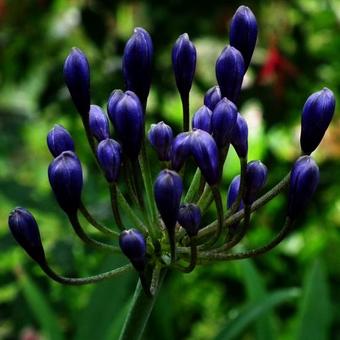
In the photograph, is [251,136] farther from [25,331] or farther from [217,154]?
[217,154]

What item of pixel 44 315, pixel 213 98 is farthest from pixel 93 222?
pixel 44 315

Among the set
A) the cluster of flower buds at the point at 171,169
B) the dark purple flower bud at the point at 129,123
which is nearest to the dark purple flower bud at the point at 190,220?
the cluster of flower buds at the point at 171,169

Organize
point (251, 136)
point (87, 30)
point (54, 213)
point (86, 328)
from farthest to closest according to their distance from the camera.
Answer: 1. point (251, 136)
2. point (87, 30)
3. point (54, 213)
4. point (86, 328)

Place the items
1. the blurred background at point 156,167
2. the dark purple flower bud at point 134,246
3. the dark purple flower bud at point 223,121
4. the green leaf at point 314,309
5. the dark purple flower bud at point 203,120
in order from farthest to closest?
1. the blurred background at point 156,167
2. the green leaf at point 314,309
3. the dark purple flower bud at point 203,120
4. the dark purple flower bud at point 223,121
5. the dark purple flower bud at point 134,246

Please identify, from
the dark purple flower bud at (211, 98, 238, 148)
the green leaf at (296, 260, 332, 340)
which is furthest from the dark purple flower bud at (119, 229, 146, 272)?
the green leaf at (296, 260, 332, 340)

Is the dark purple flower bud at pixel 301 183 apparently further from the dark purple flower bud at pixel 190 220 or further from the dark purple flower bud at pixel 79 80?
the dark purple flower bud at pixel 79 80

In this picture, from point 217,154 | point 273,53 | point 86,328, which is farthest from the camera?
point 273,53

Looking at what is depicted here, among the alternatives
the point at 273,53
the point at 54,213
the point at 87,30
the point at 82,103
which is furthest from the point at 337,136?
the point at 82,103
